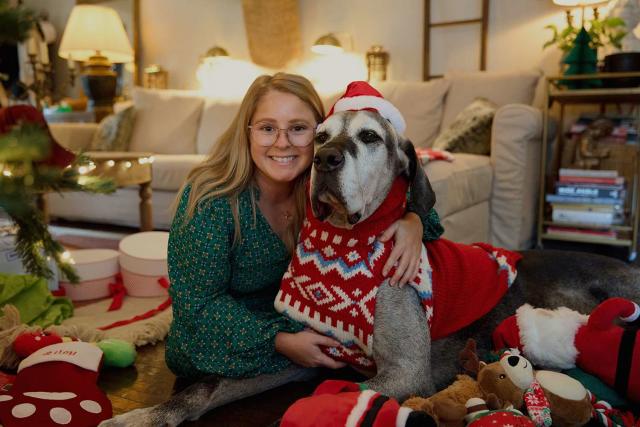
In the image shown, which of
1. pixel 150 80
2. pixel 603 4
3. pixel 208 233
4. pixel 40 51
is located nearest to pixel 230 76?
pixel 150 80

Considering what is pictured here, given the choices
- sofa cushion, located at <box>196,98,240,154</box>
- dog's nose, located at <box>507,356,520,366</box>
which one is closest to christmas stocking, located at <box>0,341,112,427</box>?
dog's nose, located at <box>507,356,520,366</box>

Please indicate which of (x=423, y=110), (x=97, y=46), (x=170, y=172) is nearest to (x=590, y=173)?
(x=423, y=110)

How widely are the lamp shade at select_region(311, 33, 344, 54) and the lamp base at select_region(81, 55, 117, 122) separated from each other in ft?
7.04

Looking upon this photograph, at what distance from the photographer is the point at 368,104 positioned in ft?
5.24

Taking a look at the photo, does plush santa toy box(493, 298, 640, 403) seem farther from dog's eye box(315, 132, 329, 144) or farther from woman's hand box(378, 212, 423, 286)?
dog's eye box(315, 132, 329, 144)

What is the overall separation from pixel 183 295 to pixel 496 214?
2687 mm

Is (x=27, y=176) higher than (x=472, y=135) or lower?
higher

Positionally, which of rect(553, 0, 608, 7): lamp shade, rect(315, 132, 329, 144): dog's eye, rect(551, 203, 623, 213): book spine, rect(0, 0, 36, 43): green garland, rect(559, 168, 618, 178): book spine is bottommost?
rect(551, 203, 623, 213): book spine

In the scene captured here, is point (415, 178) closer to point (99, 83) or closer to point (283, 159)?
point (283, 159)

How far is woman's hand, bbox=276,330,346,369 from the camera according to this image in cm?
157

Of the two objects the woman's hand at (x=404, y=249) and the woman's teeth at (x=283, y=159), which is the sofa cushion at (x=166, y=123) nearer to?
the woman's teeth at (x=283, y=159)

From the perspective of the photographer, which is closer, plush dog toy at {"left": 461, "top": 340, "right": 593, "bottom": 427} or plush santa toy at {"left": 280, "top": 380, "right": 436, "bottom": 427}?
plush santa toy at {"left": 280, "top": 380, "right": 436, "bottom": 427}

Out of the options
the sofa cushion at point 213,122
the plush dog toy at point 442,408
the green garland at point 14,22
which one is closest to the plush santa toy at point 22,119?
the green garland at point 14,22

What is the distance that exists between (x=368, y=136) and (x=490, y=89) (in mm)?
3032
